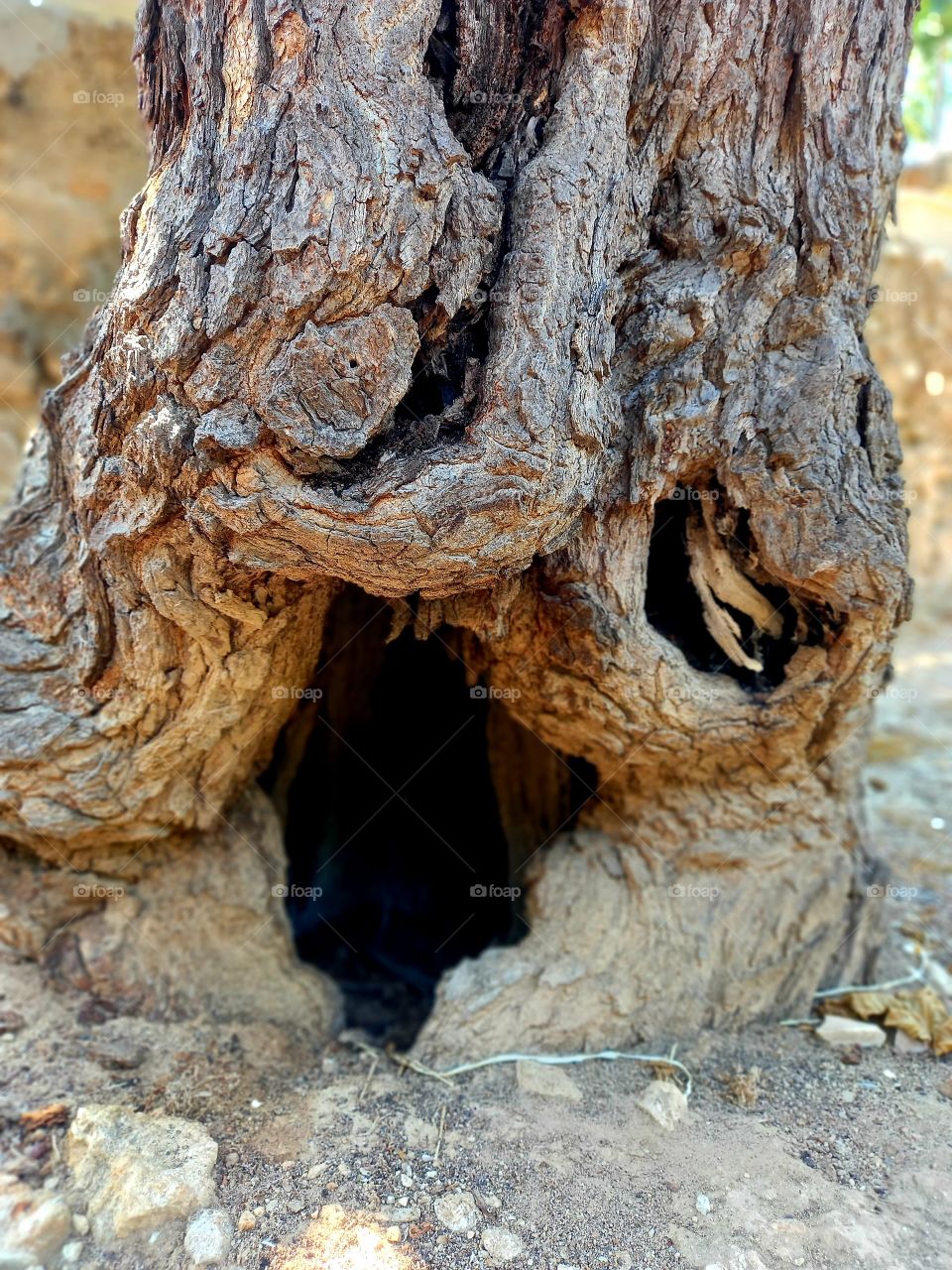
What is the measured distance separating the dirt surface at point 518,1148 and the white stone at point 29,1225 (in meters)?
0.05

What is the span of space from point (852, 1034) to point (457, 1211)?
1.38m

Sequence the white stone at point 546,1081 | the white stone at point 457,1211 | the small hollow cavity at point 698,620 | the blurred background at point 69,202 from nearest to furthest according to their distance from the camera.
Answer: the white stone at point 457,1211 < the white stone at point 546,1081 < the small hollow cavity at point 698,620 < the blurred background at point 69,202

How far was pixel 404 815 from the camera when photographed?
13.4ft

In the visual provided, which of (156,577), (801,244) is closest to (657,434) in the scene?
(801,244)

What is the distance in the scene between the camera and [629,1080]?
8.43ft

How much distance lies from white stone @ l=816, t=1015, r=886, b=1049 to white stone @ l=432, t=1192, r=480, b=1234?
1265 millimetres

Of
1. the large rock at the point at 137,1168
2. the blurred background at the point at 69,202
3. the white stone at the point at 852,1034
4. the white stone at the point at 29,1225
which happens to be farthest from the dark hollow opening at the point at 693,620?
the blurred background at the point at 69,202

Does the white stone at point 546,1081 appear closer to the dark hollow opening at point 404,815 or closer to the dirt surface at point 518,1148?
the dirt surface at point 518,1148

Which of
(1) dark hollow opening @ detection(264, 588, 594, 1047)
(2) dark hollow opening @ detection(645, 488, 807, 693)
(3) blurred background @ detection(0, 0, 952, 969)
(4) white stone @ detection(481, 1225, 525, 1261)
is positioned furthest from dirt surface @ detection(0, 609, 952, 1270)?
(3) blurred background @ detection(0, 0, 952, 969)

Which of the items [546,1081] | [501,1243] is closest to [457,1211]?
[501,1243]

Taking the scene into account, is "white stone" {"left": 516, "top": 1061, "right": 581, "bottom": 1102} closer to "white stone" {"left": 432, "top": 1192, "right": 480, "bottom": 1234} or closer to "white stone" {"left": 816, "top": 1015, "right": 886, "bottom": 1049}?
"white stone" {"left": 432, "top": 1192, "right": 480, "bottom": 1234}

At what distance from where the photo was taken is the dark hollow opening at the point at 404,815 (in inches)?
137

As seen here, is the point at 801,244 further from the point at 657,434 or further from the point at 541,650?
the point at 541,650

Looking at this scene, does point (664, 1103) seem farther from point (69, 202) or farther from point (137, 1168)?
point (69, 202)
